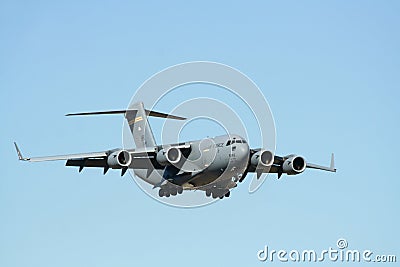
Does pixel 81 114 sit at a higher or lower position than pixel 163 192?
higher

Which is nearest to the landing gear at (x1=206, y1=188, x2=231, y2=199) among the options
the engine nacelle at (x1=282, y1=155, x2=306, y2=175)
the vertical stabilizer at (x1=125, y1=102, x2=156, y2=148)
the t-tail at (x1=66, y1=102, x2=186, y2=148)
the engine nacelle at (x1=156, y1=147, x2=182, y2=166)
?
the engine nacelle at (x1=156, y1=147, x2=182, y2=166)

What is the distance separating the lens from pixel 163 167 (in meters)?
33.5

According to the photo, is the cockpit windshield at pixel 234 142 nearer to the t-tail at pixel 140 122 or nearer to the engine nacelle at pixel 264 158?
the engine nacelle at pixel 264 158

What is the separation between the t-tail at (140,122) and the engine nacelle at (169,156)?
4159mm

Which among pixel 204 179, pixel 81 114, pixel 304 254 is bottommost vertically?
pixel 304 254

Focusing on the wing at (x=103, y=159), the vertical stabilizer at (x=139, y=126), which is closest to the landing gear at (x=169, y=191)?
the wing at (x=103, y=159)

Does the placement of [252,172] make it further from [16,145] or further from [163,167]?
[16,145]

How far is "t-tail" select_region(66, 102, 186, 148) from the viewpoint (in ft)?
123

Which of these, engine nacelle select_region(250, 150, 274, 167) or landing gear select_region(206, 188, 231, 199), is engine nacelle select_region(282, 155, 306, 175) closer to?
engine nacelle select_region(250, 150, 274, 167)

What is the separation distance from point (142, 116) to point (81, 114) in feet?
18.0

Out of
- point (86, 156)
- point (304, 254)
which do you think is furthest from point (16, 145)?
point (304, 254)

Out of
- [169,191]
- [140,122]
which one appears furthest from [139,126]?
[169,191]

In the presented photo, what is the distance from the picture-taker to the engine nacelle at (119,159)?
102 ft

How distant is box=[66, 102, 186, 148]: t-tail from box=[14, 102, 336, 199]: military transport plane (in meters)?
3.31
